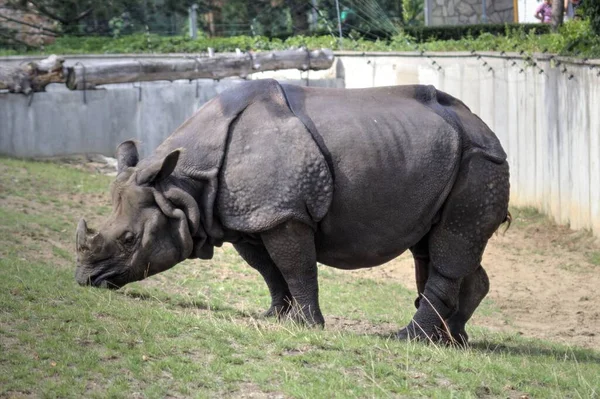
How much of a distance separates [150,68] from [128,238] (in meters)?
12.4

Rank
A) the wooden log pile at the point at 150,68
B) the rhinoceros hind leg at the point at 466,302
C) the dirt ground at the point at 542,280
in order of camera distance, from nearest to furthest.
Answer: the rhinoceros hind leg at the point at 466,302 → the dirt ground at the point at 542,280 → the wooden log pile at the point at 150,68

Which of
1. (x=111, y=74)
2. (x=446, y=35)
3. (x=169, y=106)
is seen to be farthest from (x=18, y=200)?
(x=446, y=35)

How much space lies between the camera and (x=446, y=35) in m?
29.0

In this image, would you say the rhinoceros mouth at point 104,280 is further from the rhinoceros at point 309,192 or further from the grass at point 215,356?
the grass at point 215,356

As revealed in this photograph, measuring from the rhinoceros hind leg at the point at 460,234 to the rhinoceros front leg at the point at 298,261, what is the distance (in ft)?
2.99

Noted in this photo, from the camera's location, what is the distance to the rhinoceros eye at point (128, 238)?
28.9 feet

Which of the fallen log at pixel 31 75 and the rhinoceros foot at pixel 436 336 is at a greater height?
the fallen log at pixel 31 75

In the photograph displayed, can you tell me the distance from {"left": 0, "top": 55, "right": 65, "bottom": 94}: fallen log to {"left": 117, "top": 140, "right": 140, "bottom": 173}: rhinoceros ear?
9.68m

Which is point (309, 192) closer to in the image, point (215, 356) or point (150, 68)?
point (215, 356)

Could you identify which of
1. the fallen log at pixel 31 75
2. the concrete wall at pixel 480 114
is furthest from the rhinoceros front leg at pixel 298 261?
the fallen log at pixel 31 75

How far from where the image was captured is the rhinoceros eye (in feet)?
28.9

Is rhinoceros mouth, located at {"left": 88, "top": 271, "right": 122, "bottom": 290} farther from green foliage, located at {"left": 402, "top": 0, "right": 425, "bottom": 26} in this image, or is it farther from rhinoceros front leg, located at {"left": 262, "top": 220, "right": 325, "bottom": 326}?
green foliage, located at {"left": 402, "top": 0, "right": 425, "bottom": 26}

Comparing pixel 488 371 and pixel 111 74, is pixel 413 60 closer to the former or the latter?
pixel 111 74

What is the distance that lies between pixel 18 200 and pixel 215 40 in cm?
1395
